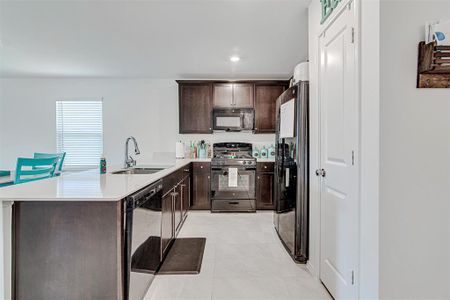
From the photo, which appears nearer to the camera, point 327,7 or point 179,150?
point 327,7

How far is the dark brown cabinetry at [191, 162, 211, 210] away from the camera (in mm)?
4211

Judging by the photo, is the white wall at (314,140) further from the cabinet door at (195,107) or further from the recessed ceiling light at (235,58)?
the cabinet door at (195,107)

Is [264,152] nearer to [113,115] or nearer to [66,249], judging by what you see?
[113,115]

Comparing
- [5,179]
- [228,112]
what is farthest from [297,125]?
[5,179]

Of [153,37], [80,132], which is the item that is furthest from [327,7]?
[80,132]

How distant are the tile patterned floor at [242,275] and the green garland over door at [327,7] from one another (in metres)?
2.16

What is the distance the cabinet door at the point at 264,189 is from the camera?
420 cm

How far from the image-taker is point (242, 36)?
2885 mm

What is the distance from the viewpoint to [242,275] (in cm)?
216

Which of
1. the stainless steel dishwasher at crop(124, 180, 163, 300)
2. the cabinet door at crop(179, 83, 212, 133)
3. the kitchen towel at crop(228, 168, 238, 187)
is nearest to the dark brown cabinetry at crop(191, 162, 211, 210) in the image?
the kitchen towel at crop(228, 168, 238, 187)

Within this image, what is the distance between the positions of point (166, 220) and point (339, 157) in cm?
174

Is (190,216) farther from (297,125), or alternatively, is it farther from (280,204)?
(297,125)

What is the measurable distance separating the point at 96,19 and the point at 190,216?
297cm

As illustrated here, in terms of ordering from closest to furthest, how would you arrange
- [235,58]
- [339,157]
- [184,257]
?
[339,157], [184,257], [235,58]
